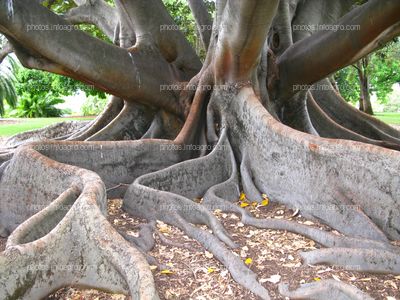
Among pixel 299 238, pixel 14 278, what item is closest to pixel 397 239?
pixel 299 238

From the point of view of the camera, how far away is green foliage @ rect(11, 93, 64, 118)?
26.1 meters

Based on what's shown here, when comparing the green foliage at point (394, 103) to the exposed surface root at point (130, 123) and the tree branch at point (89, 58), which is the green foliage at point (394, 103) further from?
the tree branch at point (89, 58)

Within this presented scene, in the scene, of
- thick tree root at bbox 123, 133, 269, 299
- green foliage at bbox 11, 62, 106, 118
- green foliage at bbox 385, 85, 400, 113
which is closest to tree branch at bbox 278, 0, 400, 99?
thick tree root at bbox 123, 133, 269, 299

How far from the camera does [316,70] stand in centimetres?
558

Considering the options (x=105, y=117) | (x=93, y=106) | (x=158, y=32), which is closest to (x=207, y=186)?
(x=158, y=32)

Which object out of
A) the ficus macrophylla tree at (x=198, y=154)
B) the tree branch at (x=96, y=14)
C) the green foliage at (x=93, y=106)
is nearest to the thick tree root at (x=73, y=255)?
the ficus macrophylla tree at (x=198, y=154)

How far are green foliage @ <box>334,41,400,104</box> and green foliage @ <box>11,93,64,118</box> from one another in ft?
57.5

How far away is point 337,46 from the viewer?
203 inches

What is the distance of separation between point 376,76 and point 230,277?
31.6 m

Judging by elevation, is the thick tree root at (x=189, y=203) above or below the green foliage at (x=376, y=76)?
below

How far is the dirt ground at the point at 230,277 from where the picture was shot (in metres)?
2.96

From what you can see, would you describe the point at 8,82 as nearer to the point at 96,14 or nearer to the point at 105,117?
the point at 96,14

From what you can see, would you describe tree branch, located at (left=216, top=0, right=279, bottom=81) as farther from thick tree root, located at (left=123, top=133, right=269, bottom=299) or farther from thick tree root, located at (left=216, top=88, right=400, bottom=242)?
thick tree root, located at (left=123, top=133, right=269, bottom=299)

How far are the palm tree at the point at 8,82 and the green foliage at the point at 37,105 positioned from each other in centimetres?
125
